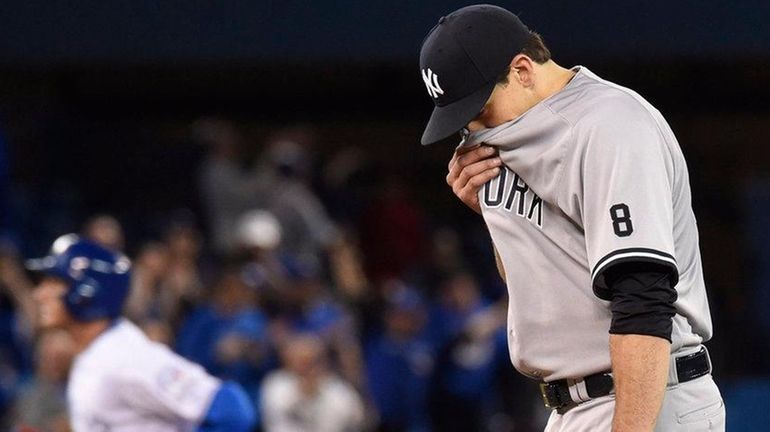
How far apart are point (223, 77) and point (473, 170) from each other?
423 inches

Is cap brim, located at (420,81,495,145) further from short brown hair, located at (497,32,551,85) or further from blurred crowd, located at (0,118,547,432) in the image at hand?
blurred crowd, located at (0,118,547,432)

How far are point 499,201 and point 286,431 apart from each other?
5.70 metres

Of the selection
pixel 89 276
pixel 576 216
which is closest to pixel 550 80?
pixel 576 216

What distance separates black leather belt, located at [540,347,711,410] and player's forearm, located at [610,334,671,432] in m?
0.24

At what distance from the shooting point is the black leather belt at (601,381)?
9.86 ft

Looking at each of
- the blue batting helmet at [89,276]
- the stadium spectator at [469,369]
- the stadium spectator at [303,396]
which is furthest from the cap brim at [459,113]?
the stadium spectator at [469,369]

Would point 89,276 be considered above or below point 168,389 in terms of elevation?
above

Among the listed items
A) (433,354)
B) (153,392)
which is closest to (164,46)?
(433,354)

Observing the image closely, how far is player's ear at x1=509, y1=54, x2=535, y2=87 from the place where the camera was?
306 cm

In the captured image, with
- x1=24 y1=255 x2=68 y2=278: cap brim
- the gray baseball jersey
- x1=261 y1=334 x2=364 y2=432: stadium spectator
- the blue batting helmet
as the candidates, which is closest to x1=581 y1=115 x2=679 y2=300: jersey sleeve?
the gray baseball jersey

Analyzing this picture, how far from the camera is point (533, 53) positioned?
3.09 meters

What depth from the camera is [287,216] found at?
1048cm

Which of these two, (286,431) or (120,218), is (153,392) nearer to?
(286,431)

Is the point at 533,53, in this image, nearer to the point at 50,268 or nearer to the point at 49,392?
the point at 50,268
